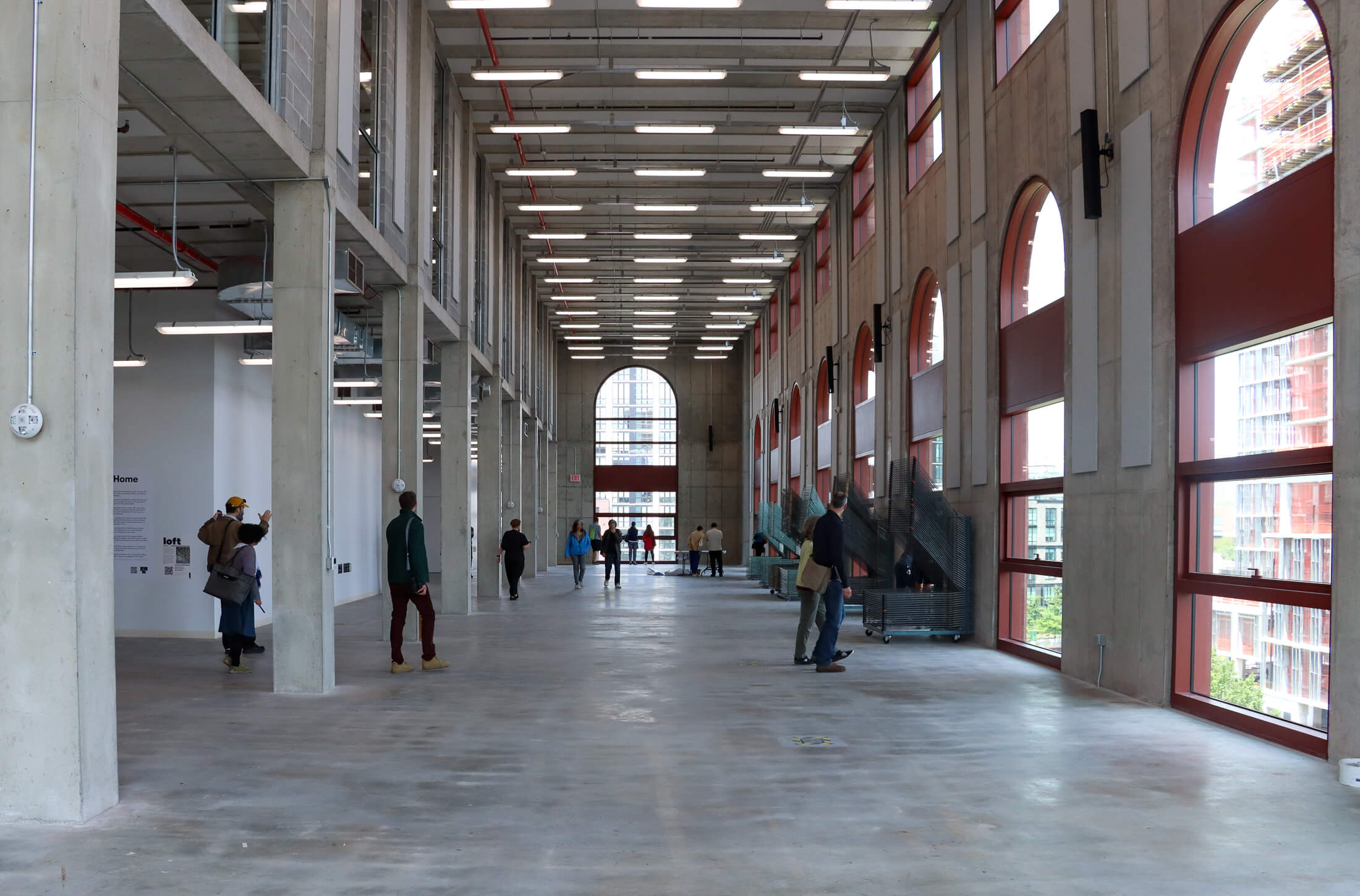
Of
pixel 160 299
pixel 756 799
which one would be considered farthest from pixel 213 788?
pixel 160 299

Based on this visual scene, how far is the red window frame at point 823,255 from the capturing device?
78.8 ft

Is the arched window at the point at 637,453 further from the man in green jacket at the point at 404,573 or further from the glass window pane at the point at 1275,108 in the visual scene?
the glass window pane at the point at 1275,108

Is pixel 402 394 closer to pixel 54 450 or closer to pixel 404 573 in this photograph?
pixel 404 573

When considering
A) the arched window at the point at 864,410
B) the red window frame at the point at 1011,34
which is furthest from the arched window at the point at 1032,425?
the arched window at the point at 864,410

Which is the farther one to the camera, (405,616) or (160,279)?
(405,616)

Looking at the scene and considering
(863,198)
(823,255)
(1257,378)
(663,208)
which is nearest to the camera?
(1257,378)

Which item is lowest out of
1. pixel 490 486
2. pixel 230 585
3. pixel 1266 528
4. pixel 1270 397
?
pixel 230 585

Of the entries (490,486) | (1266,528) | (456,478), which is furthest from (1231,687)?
(490,486)

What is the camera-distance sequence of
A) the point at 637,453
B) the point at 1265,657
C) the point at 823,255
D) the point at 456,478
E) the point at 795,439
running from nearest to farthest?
the point at 1265,657 → the point at 456,478 → the point at 823,255 → the point at 795,439 → the point at 637,453

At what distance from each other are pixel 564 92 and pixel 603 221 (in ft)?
23.9

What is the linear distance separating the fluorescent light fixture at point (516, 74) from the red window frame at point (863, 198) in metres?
7.60

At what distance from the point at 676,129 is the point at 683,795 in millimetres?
12413

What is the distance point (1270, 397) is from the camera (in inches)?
291

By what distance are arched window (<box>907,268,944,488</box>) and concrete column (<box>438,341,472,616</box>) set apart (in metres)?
6.51
